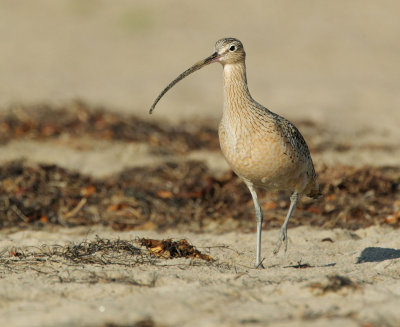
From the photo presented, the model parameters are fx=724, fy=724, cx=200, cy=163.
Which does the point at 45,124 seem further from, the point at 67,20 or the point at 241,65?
the point at 67,20

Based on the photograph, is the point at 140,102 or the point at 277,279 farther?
the point at 140,102

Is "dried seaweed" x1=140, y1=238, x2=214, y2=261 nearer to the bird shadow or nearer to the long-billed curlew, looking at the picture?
the long-billed curlew

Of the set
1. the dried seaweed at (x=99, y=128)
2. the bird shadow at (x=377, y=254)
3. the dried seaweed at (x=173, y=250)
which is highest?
the dried seaweed at (x=99, y=128)

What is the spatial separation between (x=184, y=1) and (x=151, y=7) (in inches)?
56.5

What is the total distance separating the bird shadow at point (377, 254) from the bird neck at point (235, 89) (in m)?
1.56

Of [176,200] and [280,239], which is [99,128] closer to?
[176,200]

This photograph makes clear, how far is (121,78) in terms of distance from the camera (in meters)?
16.9

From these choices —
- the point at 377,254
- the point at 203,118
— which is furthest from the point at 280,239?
the point at 203,118

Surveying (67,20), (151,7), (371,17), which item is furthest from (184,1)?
(371,17)

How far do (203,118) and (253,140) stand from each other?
7.08 metres

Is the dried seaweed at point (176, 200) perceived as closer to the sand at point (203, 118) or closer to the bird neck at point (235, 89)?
the sand at point (203, 118)

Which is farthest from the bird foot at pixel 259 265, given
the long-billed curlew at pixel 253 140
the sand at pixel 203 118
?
the sand at pixel 203 118

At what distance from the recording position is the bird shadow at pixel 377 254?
583 centimetres

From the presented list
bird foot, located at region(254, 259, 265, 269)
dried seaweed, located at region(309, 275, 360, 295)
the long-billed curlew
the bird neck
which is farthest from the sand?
the bird neck
